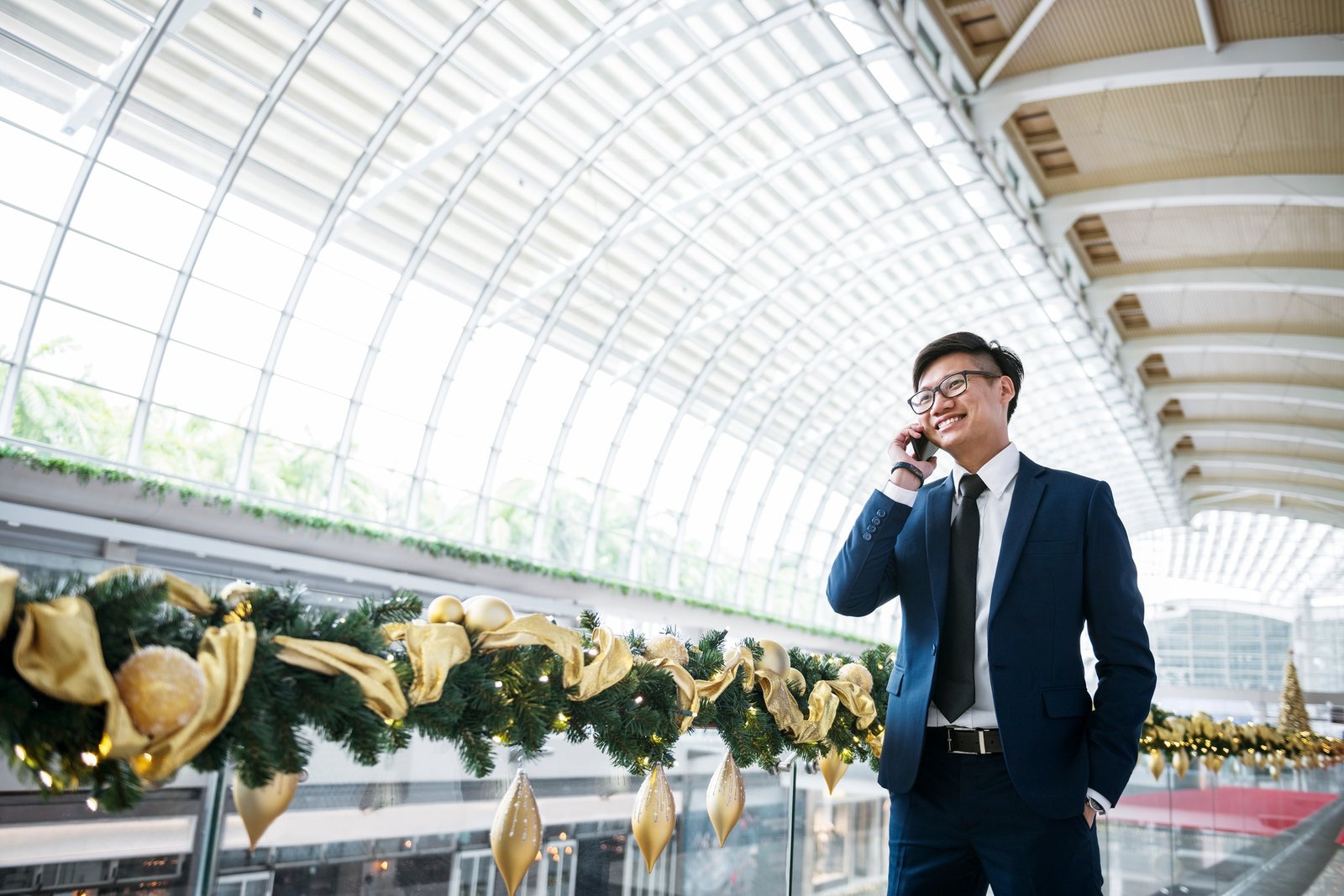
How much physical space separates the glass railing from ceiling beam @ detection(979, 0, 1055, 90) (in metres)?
14.8

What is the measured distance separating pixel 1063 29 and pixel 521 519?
14688mm

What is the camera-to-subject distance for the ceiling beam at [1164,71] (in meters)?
14.6

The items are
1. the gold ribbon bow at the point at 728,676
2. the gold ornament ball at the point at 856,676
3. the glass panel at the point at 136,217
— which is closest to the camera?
the gold ribbon bow at the point at 728,676

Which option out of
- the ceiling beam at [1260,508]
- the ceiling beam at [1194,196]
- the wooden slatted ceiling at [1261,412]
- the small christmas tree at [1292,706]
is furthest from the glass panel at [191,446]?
the ceiling beam at [1260,508]

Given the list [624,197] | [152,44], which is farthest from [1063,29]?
[152,44]

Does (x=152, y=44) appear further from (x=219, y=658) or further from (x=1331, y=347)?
(x=1331, y=347)

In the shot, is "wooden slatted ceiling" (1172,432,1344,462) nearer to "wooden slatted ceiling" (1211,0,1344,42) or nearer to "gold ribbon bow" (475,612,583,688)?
"wooden slatted ceiling" (1211,0,1344,42)

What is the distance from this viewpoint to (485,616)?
1.87 metres

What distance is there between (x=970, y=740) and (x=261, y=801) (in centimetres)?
159

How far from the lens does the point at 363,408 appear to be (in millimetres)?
18859

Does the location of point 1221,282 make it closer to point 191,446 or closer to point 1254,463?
point 1254,463

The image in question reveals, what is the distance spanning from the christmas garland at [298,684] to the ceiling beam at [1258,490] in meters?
46.7

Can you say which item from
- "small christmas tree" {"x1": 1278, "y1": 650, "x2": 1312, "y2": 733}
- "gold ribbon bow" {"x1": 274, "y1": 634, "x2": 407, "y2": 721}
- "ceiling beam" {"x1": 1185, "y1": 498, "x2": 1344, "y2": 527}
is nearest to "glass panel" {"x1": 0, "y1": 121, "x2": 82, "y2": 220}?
"gold ribbon bow" {"x1": 274, "y1": 634, "x2": 407, "y2": 721}

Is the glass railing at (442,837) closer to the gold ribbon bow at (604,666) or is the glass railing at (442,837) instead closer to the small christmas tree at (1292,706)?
the gold ribbon bow at (604,666)
